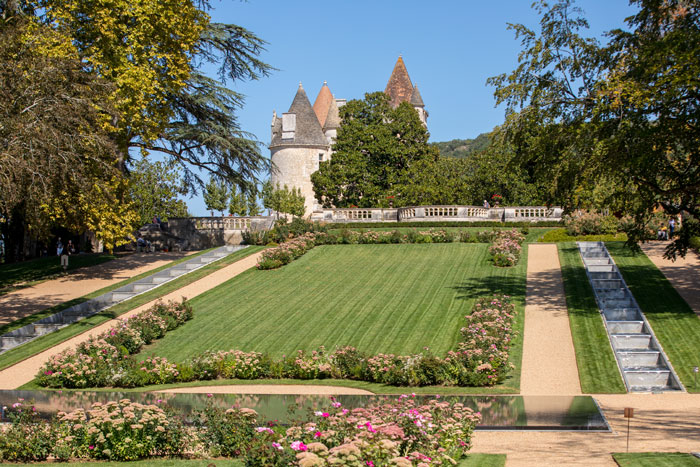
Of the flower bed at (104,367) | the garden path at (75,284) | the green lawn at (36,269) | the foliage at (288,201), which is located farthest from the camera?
the foliage at (288,201)

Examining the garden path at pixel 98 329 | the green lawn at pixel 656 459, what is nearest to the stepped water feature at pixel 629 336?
the green lawn at pixel 656 459

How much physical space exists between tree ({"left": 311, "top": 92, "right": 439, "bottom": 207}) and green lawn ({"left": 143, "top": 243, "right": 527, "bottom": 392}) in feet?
71.5

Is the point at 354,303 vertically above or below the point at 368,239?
below

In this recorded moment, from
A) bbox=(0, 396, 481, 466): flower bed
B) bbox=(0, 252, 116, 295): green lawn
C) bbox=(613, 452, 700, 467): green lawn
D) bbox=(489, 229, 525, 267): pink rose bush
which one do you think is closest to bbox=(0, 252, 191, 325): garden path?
bbox=(0, 252, 116, 295): green lawn

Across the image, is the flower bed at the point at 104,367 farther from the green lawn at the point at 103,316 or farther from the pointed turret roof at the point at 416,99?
the pointed turret roof at the point at 416,99

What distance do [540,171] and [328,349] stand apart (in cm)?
1095

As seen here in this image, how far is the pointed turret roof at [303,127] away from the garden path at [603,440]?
164 ft

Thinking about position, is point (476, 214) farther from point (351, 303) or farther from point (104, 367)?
point (104, 367)

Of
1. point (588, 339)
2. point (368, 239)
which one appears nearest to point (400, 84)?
point (368, 239)

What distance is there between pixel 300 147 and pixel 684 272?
1573 inches

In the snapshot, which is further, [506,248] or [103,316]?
[506,248]

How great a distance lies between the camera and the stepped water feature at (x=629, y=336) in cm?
1698

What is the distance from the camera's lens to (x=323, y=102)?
244 feet

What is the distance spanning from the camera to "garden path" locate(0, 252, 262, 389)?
19.5 m
